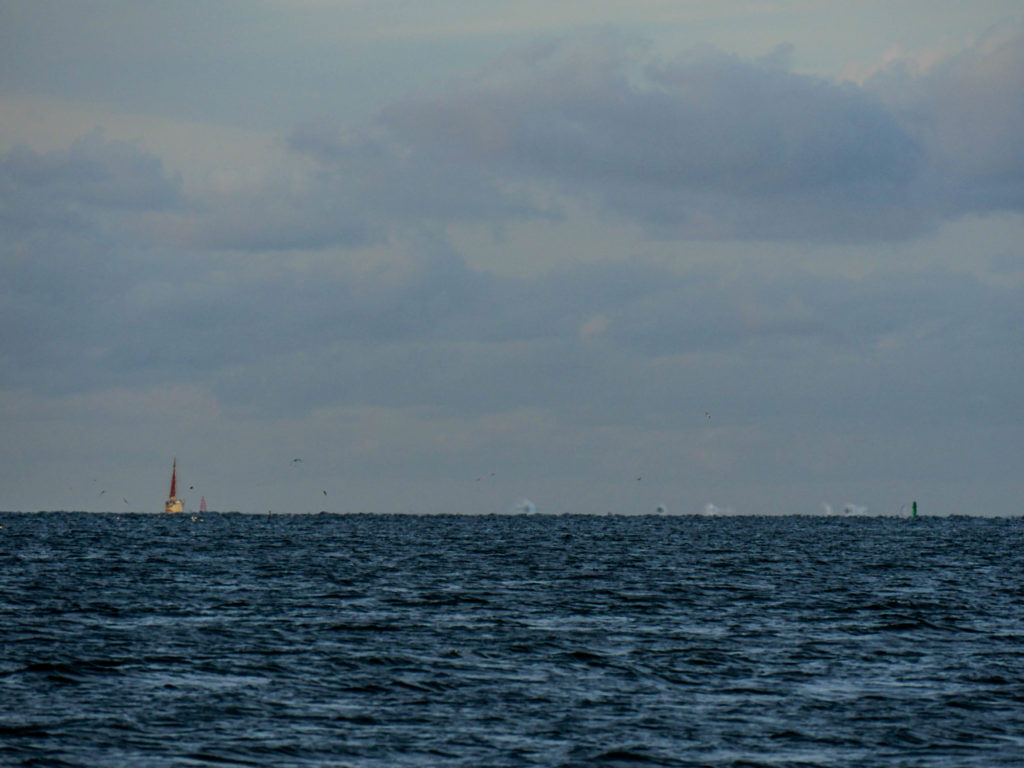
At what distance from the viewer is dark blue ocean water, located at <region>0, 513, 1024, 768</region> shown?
98.5ft

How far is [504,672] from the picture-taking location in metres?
40.4

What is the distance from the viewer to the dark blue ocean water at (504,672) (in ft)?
98.5

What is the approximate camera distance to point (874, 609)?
62.4 meters

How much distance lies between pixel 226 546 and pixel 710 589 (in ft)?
236

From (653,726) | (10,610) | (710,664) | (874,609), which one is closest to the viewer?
(653,726)

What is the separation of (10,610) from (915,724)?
3851 centimetres

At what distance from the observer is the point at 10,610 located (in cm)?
5591

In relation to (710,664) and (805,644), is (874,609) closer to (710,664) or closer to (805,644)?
(805,644)

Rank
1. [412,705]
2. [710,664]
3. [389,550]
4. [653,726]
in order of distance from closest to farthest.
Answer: [653,726]
[412,705]
[710,664]
[389,550]

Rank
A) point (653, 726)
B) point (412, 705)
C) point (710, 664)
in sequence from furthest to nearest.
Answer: point (710, 664) → point (412, 705) → point (653, 726)

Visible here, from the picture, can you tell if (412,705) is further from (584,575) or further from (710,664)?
(584,575)

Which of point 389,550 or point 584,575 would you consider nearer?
point 584,575

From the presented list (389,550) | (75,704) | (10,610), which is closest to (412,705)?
(75,704)

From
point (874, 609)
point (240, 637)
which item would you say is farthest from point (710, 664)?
point (874, 609)
